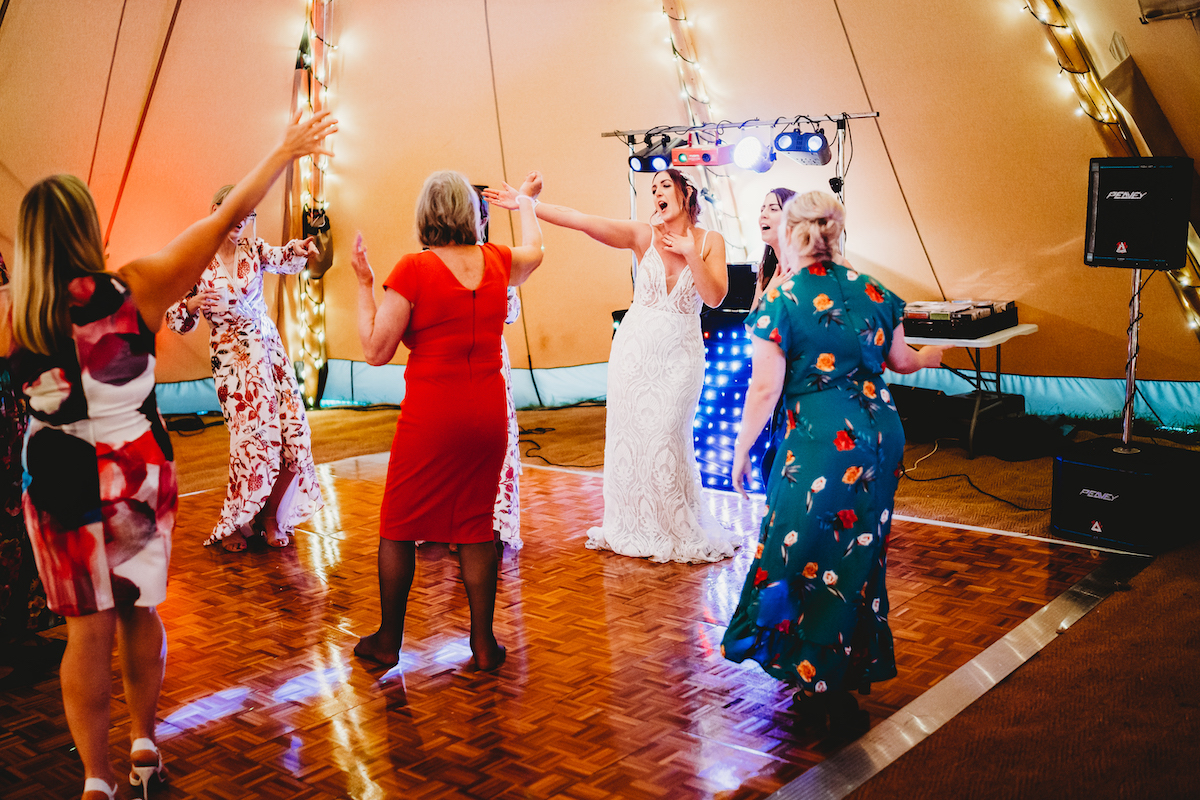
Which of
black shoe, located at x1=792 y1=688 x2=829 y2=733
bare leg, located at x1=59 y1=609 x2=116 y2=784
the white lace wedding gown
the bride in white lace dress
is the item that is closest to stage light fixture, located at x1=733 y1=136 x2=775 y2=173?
the bride in white lace dress

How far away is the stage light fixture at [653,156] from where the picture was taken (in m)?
5.85

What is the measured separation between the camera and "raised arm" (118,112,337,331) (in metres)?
2.15

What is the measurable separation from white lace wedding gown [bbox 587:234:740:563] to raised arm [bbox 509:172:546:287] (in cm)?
103

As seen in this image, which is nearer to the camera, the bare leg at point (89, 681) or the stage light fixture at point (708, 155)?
the bare leg at point (89, 681)

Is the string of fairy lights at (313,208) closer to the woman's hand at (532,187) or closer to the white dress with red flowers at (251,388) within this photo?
the white dress with red flowers at (251,388)

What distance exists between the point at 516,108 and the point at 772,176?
1.95 m

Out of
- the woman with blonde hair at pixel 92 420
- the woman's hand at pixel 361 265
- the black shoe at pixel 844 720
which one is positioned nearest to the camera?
Answer: the woman with blonde hair at pixel 92 420

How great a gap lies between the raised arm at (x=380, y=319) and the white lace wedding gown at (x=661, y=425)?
1537mm

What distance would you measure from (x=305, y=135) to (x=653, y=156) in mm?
3718

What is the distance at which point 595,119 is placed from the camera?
23.5 feet

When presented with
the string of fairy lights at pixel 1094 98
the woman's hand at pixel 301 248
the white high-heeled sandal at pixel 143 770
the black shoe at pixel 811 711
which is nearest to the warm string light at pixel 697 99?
the string of fairy lights at pixel 1094 98

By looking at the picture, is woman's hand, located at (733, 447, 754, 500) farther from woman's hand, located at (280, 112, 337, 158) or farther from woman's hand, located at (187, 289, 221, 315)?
woman's hand, located at (187, 289, 221, 315)

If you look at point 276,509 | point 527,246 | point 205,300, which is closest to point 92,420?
point 527,246

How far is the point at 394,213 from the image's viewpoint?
7.74m
